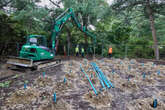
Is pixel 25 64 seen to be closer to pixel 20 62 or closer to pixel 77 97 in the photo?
pixel 20 62

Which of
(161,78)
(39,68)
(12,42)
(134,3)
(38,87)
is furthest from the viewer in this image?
(134,3)

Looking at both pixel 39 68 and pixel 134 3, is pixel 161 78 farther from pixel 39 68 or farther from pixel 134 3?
pixel 134 3

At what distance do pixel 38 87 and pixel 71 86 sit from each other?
4.16ft

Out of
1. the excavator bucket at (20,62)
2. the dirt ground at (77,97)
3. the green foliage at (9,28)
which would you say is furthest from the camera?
the green foliage at (9,28)

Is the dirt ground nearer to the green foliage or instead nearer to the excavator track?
the excavator track

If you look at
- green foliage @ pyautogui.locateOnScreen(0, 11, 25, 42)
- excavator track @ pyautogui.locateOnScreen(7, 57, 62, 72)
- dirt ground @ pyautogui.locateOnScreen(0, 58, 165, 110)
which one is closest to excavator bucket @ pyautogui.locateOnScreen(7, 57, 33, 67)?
excavator track @ pyautogui.locateOnScreen(7, 57, 62, 72)

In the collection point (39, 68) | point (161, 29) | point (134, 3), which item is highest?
point (134, 3)

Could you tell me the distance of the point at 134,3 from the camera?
39.4ft

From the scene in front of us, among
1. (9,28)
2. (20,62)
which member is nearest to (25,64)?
(20,62)

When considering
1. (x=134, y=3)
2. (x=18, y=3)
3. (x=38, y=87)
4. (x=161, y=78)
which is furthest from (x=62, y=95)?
(x=134, y=3)

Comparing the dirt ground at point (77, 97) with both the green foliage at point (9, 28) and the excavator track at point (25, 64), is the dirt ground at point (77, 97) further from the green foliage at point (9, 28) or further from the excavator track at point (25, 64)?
the green foliage at point (9, 28)

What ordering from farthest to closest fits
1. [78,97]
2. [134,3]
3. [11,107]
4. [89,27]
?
[89,27]
[134,3]
[78,97]
[11,107]

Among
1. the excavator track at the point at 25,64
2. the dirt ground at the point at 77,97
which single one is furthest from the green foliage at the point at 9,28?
the dirt ground at the point at 77,97

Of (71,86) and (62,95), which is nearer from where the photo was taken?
(62,95)
